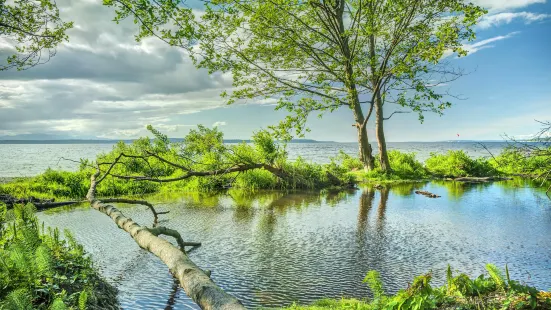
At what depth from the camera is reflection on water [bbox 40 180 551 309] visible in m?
7.97

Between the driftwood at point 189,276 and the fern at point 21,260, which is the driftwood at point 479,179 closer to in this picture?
the driftwood at point 189,276

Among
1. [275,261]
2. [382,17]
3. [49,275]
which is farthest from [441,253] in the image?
[382,17]

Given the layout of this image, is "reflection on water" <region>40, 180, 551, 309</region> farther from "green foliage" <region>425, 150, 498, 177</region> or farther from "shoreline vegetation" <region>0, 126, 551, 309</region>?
"green foliage" <region>425, 150, 498, 177</region>

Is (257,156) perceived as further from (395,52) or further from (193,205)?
(395,52)

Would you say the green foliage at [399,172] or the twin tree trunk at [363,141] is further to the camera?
the green foliage at [399,172]

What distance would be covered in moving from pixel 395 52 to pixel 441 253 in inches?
692

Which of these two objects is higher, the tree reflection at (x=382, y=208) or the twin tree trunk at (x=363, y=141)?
the twin tree trunk at (x=363, y=141)

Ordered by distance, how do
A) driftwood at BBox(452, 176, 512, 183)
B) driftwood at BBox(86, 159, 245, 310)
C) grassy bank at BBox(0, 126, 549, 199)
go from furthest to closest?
driftwood at BBox(452, 176, 512, 183) → grassy bank at BBox(0, 126, 549, 199) → driftwood at BBox(86, 159, 245, 310)

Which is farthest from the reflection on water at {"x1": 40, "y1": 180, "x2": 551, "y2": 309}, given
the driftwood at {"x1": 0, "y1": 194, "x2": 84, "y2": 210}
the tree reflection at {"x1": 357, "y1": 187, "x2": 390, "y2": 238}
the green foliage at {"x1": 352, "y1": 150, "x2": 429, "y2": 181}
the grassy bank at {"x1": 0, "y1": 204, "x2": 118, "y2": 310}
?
the green foliage at {"x1": 352, "y1": 150, "x2": 429, "y2": 181}

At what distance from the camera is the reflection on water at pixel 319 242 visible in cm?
797

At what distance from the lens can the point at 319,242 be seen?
1131 cm

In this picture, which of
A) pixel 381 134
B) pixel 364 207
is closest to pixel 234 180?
pixel 364 207

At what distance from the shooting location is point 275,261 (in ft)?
31.3

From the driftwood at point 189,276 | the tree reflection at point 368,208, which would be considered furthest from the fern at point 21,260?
the tree reflection at point 368,208
